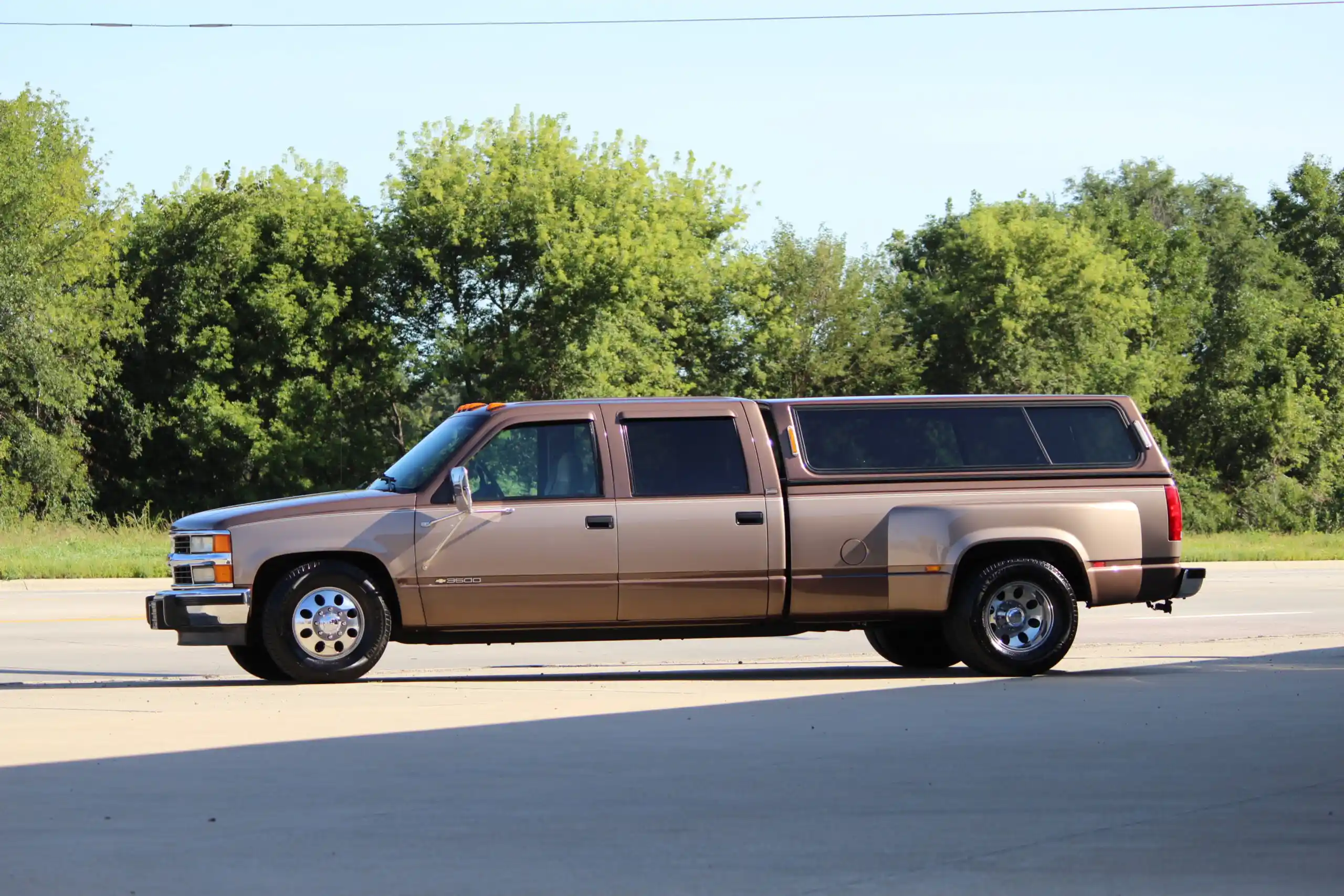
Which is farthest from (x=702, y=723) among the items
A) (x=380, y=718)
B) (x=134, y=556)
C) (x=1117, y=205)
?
(x=1117, y=205)

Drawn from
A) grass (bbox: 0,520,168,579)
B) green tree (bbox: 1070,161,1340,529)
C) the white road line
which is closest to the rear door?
the white road line

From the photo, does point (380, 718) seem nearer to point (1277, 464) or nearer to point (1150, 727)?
point (1150, 727)

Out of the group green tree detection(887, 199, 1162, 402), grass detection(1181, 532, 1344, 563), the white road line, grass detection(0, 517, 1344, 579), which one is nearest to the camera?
the white road line

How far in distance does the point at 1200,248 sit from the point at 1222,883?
69611 mm

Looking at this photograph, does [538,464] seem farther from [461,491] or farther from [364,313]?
[364,313]

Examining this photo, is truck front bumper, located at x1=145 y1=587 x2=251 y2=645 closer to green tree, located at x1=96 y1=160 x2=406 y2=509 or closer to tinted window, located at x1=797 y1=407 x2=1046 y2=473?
tinted window, located at x1=797 y1=407 x2=1046 y2=473

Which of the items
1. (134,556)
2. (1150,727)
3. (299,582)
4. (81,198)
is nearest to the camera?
(1150,727)

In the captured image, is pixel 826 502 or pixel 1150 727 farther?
pixel 826 502

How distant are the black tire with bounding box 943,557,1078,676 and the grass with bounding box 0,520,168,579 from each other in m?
17.6

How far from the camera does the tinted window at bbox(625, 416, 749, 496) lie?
1290 centimetres

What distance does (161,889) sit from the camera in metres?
5.91

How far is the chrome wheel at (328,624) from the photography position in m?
12.5

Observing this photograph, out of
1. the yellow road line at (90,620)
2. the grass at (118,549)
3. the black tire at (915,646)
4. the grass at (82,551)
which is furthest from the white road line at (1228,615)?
the grass at (82,551)

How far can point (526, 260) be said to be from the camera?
47344 mm
